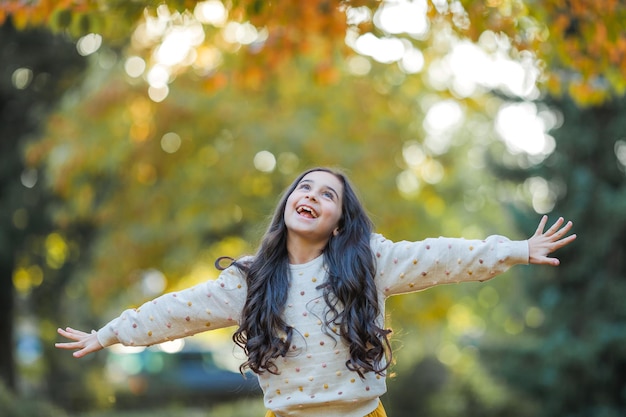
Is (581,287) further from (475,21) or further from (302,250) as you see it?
(302,250)

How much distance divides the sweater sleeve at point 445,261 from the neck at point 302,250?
0.89 feet

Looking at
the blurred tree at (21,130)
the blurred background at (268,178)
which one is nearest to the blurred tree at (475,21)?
the blurred background at (268,178)

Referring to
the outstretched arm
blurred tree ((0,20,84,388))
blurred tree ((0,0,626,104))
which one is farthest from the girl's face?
blurred tree ((0,20,84,388))

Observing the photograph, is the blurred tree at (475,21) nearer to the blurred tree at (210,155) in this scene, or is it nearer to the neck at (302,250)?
the neck at (302,250)

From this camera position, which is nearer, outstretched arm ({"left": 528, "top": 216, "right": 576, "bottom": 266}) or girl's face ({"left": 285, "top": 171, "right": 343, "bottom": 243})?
outstretched arm ({"left": 528, "top": 216, "right": 576, "bottom": 266})

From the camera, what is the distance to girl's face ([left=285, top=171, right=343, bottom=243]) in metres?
3.60

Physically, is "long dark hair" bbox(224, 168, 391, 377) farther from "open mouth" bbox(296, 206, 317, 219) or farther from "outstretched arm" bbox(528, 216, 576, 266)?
"outstretched arm" bbox(528, 216, 576, 266)

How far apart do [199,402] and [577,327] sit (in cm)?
838

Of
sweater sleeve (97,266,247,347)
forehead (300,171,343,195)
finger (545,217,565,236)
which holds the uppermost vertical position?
forehead (300,171,343,195)

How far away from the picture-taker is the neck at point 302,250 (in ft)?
12.0

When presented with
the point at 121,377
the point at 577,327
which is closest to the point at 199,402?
the point at 121,377

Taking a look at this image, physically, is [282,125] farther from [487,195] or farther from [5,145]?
[487,195]

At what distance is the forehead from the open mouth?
0.14 metres

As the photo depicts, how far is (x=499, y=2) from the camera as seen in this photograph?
640 cm
